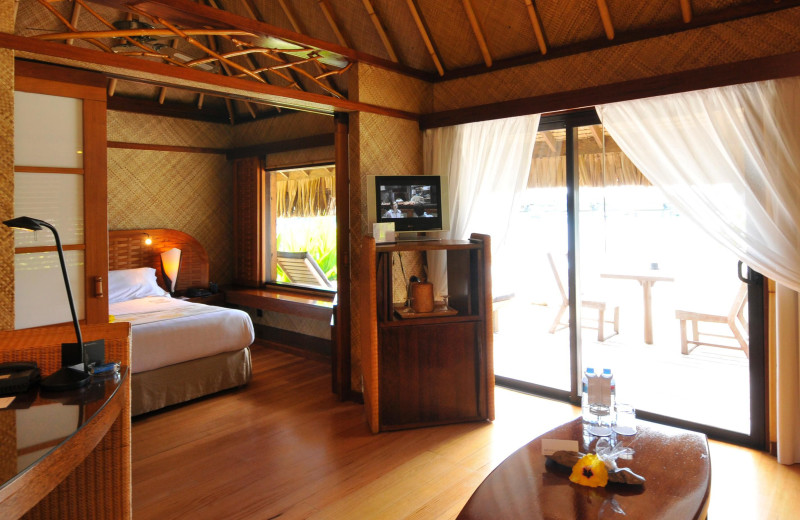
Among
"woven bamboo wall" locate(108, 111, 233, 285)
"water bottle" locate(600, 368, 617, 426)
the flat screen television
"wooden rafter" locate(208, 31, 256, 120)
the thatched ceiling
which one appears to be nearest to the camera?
"water bottle" locate(600, 368, 617, 426)

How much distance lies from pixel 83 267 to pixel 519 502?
2.71 metres

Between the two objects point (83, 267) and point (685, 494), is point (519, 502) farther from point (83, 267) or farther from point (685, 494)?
point (83, 267)

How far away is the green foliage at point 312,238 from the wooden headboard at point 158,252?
Answer: 0.88m

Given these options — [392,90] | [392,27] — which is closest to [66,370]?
[392,90]

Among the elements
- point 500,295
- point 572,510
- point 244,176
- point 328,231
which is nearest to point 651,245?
point 500,295

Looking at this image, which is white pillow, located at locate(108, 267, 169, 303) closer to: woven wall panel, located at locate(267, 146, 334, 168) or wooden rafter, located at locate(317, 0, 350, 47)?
woven wall panel, located at locate(267, 146, 334, 168)

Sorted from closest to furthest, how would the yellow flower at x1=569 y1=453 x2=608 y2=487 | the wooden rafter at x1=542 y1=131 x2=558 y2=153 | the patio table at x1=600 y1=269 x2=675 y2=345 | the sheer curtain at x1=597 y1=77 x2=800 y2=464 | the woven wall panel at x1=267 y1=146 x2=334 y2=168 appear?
the yellow flower at x1=569 y1=453 x2=608 y2=487 → the sheer curtain at x1=597 y1=77 x2=800 y2=464 → the patio table at x1=600 y1=269 x2=675 y2=345 → the wooden rafter at x1=542 y1=131 x2=558 y2=153 → the woven wall panel at x1=267 y1=146 x2=334 y2=168

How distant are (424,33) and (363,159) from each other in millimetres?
1039

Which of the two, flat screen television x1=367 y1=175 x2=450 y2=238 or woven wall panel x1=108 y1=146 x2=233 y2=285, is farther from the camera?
woven wall panel x1=108 y1=146 x2=233 y2=285

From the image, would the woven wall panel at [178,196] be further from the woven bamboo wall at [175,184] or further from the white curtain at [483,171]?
the white curtain at [483,171]

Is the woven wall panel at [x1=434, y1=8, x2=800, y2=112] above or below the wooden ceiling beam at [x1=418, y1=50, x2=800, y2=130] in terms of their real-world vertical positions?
above

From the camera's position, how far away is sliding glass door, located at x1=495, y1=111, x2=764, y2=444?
3.28m

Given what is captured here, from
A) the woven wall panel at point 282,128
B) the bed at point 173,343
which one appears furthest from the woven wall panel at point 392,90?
the bed at point 173,343

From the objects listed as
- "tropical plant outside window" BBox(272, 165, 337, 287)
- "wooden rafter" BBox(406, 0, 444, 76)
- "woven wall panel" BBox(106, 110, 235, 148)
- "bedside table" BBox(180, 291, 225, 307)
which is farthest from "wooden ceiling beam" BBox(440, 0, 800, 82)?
"bedside table" BBox(180, 291, 225, 307)
